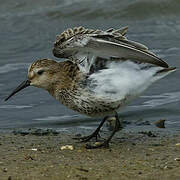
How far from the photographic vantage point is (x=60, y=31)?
40.4ft

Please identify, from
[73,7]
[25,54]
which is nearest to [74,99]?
[25,54]

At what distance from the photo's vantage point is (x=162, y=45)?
10945mm

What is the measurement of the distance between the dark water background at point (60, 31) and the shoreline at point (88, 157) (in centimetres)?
92

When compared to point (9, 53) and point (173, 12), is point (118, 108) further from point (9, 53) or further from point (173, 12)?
point (173, 12)

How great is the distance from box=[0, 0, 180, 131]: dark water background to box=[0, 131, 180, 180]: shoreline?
0.92 meters

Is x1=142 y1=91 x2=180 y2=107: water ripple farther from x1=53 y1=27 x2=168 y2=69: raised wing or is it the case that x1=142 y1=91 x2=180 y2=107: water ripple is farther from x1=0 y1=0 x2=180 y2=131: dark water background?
x1=53 y1=27 x2=168 y2=69: raised wing

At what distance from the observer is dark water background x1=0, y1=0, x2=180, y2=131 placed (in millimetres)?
8125

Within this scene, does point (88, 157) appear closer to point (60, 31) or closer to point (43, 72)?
point (43, 72)

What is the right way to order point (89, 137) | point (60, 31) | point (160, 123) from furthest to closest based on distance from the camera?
point (60, 31), point (160, 123), point (89, 137)

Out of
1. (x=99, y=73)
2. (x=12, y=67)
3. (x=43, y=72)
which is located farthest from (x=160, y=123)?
(x=12, y=67)

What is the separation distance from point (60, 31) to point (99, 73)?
6.39 meters

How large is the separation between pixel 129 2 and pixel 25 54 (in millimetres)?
3616

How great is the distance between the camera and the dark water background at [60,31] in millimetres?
8125

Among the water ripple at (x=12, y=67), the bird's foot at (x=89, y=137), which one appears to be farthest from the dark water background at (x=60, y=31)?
the bird's foot at (x=89, y=137)
